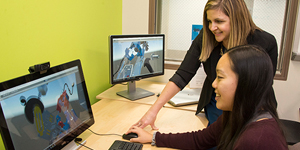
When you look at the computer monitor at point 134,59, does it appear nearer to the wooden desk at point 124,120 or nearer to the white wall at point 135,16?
the wooden desk at point 124,120

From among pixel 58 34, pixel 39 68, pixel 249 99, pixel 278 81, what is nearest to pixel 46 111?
pixel 39 68

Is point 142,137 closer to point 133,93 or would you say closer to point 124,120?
point 124,120

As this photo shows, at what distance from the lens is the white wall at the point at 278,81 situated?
7.13 ft

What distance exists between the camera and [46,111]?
3.42ft

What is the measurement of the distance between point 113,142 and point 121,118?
0.32 m

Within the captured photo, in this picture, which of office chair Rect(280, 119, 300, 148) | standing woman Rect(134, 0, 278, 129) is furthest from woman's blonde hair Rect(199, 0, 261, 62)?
office chair Rect(280, 119, 300, 148)

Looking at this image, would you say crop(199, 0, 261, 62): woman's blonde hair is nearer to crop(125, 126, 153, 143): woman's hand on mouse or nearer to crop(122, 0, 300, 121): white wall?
crop(125, 126, 153, 143): woman's hand on mouse

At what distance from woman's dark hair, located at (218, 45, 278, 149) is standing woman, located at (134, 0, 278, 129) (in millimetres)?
454

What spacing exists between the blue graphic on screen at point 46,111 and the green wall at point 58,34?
0.33 metres

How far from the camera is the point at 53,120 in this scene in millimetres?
1077

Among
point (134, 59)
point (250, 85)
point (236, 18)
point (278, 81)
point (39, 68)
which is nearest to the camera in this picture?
point (250, 85)

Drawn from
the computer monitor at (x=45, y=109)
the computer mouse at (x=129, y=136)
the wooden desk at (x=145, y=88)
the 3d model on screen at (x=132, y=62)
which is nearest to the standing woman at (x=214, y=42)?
the computer mouse at (x=129, y=136)

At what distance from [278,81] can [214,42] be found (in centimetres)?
103

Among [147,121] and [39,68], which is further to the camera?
[147,121]
